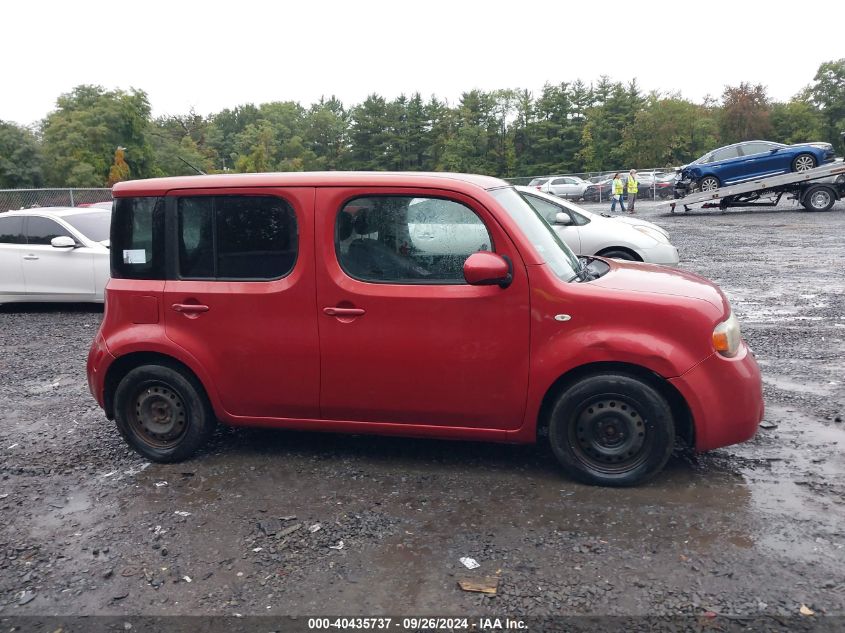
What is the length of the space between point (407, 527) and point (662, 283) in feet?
7.04

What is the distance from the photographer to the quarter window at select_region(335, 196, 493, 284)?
14.5 ft

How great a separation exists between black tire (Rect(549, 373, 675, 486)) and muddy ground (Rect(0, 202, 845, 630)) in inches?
5.1

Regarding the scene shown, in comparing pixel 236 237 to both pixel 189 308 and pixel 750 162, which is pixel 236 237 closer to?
pixel 189 308

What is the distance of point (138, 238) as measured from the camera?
16.1ft

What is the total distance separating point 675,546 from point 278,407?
8.31 feet

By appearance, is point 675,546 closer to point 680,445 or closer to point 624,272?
point 680,445

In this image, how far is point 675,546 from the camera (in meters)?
3.66

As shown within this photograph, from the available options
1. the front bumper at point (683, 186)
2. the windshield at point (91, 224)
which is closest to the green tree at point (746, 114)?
the front bumper at point (683, 186)

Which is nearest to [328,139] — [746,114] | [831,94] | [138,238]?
[746,114]

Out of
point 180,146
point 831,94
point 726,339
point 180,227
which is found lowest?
point 726,339

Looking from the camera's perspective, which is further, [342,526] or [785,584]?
Result: [342,526]

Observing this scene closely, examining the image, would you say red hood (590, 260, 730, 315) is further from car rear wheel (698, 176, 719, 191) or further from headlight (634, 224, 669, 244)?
car rear wheel (698, 176, 719, 191)

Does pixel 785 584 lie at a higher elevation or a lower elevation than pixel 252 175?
lower

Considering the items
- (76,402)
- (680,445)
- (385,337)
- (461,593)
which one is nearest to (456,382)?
(385,337)
